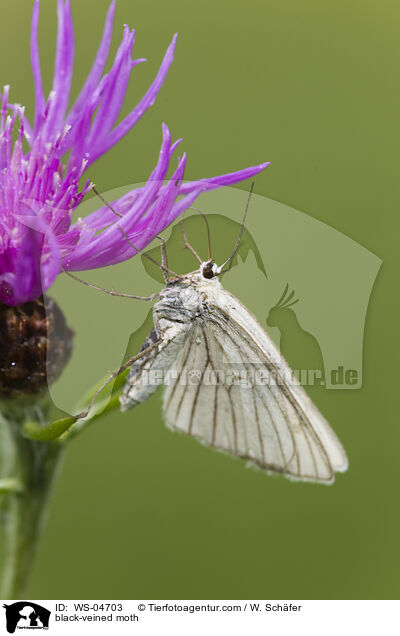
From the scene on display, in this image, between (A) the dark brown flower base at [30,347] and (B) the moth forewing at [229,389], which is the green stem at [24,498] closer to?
(A) the dark brown flower base at [30,347]

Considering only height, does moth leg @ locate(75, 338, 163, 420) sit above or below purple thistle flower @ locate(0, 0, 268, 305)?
below

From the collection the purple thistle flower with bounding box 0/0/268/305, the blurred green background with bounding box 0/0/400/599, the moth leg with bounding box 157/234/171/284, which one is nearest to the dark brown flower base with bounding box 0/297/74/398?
the purple thistle flower with bounding box 0/0/268/305

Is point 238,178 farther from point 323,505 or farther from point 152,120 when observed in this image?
point 323,505

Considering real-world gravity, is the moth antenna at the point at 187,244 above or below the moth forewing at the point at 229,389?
above

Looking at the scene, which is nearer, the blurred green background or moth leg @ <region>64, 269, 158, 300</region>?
moth leg @ <region>64, 269, 158, 300</region>

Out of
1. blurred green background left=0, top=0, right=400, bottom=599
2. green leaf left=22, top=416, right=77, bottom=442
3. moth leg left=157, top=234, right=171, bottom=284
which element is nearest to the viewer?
green leaf left=22, top=416, right=77, bottom=442
